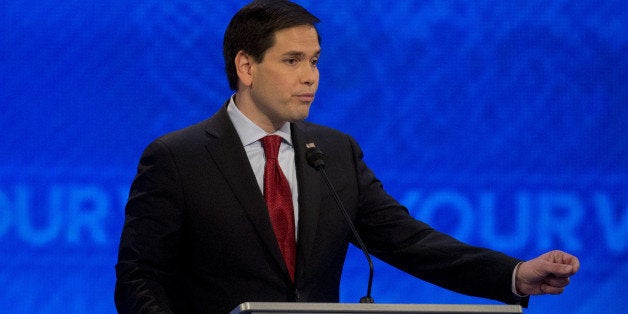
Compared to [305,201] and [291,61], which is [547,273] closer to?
[305,201]

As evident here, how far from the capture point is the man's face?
2.58 m

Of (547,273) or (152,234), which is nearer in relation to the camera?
(547,273)


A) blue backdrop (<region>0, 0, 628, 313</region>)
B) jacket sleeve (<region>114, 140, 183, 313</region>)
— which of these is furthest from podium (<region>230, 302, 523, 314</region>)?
blue backdrop (<region>0, 0, 628, 313</region>)

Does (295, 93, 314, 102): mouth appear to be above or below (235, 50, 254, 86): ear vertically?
below

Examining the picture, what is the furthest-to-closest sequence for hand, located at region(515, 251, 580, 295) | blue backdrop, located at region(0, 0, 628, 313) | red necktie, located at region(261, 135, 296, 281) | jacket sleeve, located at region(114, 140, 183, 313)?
blue backdrop, located at region(0, 0, 628, 313) → red necktie, located at region(261, 135, 296, 281) → jacket sleeve, located at region(114, 140, 183, 313) → hand, located at region(515, 251, 580, 295)

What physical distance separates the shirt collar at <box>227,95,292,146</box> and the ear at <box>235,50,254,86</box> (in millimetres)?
87

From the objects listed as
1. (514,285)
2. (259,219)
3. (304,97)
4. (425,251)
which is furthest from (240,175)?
(514,285)

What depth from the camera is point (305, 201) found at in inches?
102

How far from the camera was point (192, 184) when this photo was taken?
100 inches

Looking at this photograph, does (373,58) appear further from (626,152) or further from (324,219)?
(324,219)

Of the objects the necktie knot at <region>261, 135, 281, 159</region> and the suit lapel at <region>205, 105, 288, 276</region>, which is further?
the necktie knot at <region>261, 135, 281, 159</region>

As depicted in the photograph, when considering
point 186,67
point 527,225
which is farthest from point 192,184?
point 527,225

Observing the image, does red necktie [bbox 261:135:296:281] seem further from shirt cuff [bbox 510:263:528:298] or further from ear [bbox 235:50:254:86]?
shirt cuff [bbox 510:263:528:298]

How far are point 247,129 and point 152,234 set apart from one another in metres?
0.40
